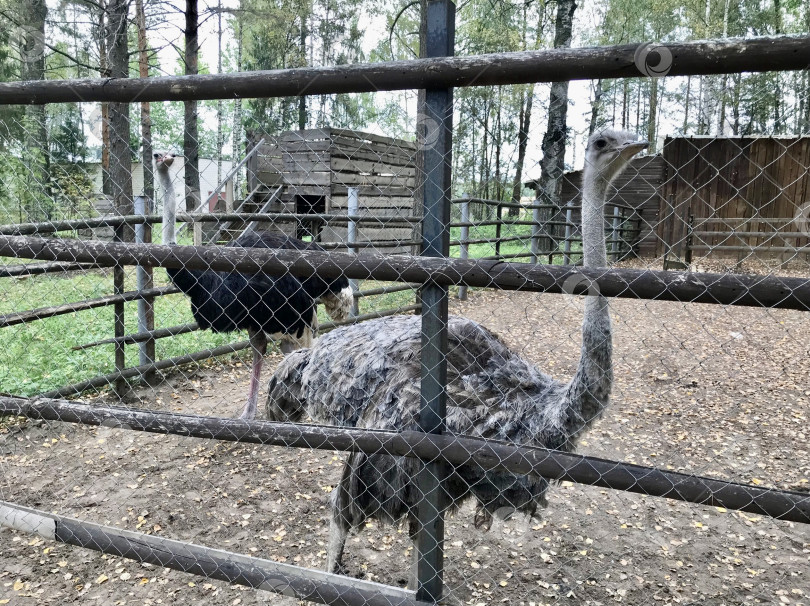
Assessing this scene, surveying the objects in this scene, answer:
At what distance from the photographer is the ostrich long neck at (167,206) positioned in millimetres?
3885

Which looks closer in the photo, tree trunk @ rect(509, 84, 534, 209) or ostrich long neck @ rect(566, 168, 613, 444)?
ostrich long neck @ rect(566, 168, 613, 444)

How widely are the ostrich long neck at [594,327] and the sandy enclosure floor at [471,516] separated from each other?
0.45 m

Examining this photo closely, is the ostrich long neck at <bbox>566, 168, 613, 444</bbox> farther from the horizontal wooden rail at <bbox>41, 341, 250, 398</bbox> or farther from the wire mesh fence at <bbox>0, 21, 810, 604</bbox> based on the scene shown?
the horizontal wooden rail at <bbox>41, 341, 250, 398</bbox>

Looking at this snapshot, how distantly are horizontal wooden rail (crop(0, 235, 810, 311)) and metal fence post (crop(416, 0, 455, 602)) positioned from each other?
0.09 meters

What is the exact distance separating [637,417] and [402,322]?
2548mm

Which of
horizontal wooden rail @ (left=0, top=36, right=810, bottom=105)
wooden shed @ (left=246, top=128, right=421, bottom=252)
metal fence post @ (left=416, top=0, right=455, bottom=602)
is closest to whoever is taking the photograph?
horizontal wooden rail @ (left=0, top=36, right=810, bottom=105)

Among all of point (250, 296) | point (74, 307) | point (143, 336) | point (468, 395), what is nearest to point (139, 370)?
point (143, 336)

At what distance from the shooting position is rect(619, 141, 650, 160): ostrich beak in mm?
1985

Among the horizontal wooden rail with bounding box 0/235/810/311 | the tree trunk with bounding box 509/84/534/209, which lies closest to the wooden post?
the horizontal wooden rail with bounding box 0/235/810/311

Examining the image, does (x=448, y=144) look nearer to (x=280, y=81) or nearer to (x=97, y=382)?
(x=280, y=81)

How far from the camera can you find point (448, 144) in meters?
1.86

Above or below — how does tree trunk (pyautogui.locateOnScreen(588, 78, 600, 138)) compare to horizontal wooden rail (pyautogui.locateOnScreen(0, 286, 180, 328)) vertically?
above

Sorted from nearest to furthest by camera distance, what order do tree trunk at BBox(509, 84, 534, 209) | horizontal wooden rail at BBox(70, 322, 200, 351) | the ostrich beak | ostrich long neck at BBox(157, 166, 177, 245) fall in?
the ostrich beak, tree trunk at BBox(509, 84, 534, 209), ostrich long neck at BBox(157, 166, 177, 245), horizontal wooden rail at BBox(70, 322, 200, 351)

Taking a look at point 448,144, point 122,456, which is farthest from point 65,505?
A: point 448,144
